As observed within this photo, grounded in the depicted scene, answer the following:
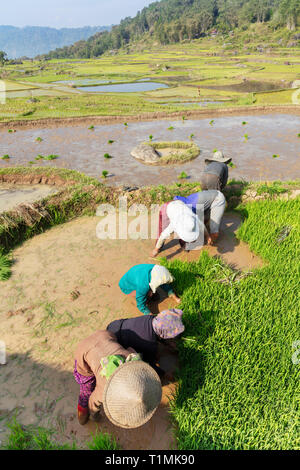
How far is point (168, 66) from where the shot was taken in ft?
104

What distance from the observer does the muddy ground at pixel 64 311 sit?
2131mm

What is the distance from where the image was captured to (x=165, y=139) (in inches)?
385

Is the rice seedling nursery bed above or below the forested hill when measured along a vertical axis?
below

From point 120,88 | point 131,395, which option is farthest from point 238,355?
point 120,88

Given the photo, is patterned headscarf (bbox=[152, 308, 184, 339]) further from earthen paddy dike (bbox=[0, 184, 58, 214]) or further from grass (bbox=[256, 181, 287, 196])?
earthen paddy dike (bbox=[0, 184, 58, 214])

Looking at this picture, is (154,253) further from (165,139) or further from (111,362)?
(165,139)

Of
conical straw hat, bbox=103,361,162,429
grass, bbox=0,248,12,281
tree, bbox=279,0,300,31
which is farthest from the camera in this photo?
tree, bbox=279,0,300,31

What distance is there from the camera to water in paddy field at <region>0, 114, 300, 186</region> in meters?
7.18

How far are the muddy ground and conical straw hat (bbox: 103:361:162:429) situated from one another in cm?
61

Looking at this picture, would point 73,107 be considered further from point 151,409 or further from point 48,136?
point 151,409

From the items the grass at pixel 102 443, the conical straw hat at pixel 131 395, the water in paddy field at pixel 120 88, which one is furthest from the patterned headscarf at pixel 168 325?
the water in paddy field at pixel 120 88

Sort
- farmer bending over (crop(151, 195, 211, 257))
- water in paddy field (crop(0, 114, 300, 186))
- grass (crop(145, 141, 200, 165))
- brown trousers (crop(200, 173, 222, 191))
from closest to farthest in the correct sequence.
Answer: farmer bending over (crop(151, 195, 211, 257)) → brown trousers (crop(200, 173, 222, 191)) → water in paddy field (crop(0, 114, 300, 186)) → grass (crop(145, 141, 200, 165))

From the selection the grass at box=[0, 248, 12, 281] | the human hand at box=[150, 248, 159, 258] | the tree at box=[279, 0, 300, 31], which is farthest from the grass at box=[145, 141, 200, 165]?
the tree at box=[279, 0, 300, 31]
